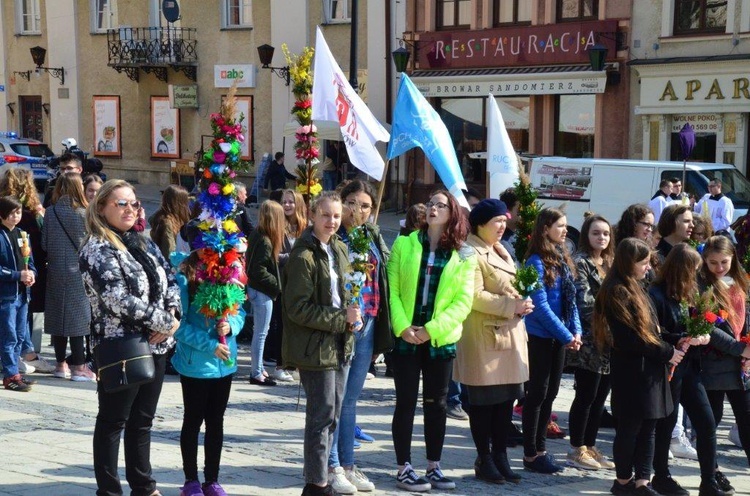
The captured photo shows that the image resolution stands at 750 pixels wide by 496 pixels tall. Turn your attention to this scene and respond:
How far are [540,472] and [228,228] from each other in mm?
2744

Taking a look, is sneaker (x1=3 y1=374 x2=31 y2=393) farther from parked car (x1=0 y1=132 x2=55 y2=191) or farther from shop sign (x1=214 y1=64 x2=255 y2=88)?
shop sign (x1=214 y1=64 x2=255 y2=88)

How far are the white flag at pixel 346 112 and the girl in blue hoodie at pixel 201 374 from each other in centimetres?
342

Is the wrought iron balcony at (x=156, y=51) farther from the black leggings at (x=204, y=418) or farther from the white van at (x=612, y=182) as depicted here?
the black leggings at (x=204, y=418)

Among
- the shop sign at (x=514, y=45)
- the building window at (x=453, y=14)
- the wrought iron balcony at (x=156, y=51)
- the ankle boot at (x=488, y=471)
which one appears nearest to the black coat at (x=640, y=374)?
the ankle boot at (x=488, y=471)

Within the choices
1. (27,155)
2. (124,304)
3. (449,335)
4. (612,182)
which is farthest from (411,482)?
(27,155)

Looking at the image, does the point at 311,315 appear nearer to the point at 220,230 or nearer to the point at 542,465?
the point at 220,230

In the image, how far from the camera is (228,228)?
6.52m

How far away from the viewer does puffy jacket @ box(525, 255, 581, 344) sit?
7512 millimetres

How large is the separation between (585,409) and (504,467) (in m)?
0.83

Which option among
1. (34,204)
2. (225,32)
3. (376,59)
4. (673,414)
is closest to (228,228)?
(673,414)

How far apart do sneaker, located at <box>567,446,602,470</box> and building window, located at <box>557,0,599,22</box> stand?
2039cm

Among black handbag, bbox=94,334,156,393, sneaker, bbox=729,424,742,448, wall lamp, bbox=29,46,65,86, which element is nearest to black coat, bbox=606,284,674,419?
sneaker, bbox=729,424,742,448

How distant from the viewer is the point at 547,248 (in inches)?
304

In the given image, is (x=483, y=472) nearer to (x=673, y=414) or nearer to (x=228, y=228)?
(x=673, y=414)
